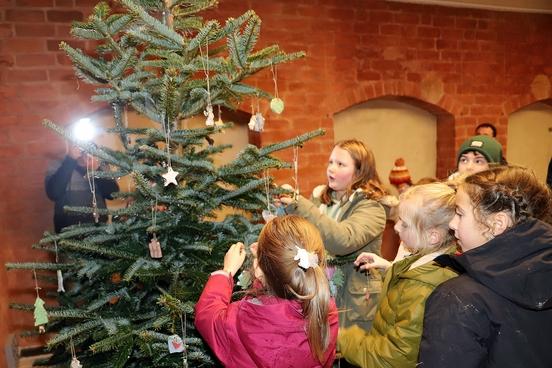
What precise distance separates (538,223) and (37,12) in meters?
3.57

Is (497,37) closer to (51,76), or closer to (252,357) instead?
(51,76)

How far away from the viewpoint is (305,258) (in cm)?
133

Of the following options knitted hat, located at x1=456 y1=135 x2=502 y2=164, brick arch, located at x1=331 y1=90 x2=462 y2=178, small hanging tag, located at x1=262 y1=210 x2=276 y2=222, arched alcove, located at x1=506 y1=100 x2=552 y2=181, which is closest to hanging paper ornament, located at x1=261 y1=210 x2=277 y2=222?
small hanging tag, located at x1=262 y1=210 x2=276 y2=222

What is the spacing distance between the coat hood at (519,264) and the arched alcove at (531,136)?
513 cm

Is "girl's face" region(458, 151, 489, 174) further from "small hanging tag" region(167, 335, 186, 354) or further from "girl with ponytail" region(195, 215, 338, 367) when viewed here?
"small hanging tag" region(167, 335, 186, 354)

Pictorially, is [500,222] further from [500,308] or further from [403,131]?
[403,131]

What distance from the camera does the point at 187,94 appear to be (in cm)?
182

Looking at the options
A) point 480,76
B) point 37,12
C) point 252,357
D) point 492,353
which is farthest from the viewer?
point 480,76

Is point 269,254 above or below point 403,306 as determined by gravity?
above

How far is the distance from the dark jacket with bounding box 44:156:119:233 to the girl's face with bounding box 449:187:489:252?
2.68 meters

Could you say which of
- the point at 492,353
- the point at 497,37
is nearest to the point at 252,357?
the point at 492,353

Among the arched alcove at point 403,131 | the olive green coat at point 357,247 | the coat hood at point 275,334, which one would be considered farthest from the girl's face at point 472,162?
the arched alcove at point 403,131

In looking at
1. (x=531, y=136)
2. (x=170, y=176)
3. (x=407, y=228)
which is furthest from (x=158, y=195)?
(x=531, y=136)

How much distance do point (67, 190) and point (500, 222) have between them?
302 centimetres
